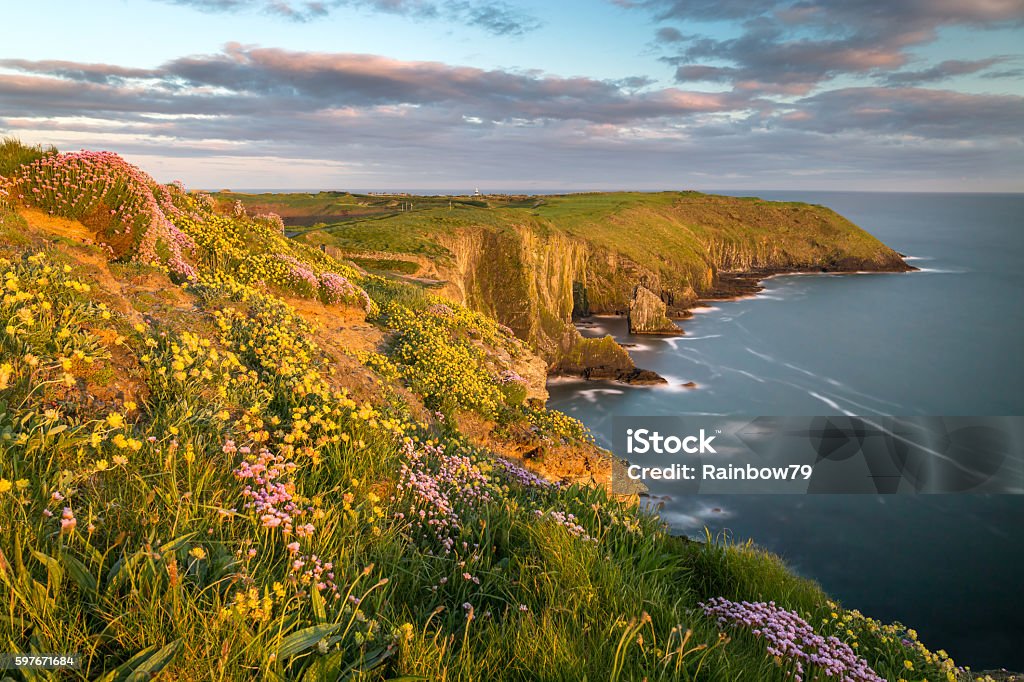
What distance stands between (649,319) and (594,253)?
2170cm

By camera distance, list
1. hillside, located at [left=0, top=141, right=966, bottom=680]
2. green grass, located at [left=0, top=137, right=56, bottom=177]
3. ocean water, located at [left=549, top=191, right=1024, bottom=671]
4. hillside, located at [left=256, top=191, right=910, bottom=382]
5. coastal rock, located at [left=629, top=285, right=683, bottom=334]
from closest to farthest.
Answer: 1. hillside, located at [left=0, top=141, right=966, bottom=680]
2. green grass, located at [left=0, top=137, right=56, bottom=177]
3. ocean water, located at [left=549, top=191, right=1024, bottom=671]
4. hillside, located at [left=256, top=191, right=910, bottom=382]
5. coastal rock, located at [left=629, top=285, right=683, bottom=334]

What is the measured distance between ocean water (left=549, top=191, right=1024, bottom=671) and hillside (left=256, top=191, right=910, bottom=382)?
19.2 ft

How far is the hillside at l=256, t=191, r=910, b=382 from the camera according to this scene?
53625 millimetres

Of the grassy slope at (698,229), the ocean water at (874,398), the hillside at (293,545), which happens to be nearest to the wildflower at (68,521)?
the hillside at (293,545)

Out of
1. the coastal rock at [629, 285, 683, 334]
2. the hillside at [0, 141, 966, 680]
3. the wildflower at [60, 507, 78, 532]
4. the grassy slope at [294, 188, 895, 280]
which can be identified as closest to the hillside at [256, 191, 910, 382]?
the coastal rock at [629, 285, 683, 334]

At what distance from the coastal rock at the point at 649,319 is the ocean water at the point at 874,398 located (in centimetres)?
219

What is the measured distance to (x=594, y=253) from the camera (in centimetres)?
9356

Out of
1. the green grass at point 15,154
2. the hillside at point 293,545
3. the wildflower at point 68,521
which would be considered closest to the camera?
the hillside at point 293,545

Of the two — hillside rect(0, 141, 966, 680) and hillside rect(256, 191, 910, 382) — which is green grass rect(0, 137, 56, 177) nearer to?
hillside rect(0, 141, 966, 680)

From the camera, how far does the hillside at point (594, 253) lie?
5362 cm

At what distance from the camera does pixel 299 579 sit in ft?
11.2

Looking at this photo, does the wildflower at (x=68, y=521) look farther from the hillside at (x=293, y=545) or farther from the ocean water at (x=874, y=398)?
the ocean water at (x=874, y=398)

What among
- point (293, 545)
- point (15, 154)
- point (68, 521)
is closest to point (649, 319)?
point (15, 154)

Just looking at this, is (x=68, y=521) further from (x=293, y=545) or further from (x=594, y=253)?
(x=594, y=253)
